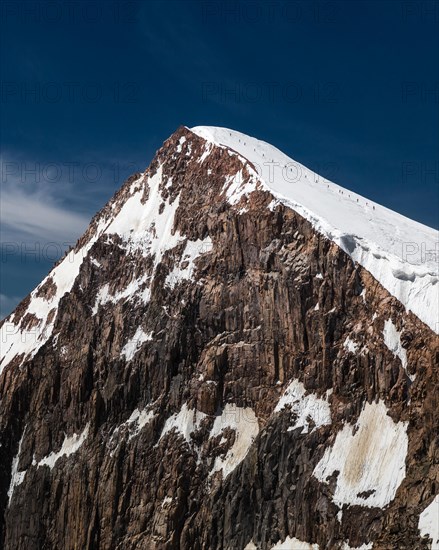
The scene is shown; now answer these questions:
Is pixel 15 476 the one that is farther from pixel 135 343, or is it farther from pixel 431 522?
pixel 431 522

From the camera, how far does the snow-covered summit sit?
6519cm

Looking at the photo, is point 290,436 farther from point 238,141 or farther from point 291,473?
point 238,141

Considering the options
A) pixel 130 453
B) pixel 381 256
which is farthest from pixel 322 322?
pixel 130 453

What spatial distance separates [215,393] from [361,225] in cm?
1998

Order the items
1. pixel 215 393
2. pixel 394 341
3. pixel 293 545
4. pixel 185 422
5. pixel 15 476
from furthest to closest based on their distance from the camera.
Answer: pixel 15 476
pixel 185 422
pixel 215 393
pixel 394 341
pixel 293 545

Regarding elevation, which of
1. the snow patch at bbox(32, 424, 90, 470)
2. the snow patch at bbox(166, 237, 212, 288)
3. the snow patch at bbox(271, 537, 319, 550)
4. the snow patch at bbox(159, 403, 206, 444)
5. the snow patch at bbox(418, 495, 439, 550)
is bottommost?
the snow patch at bbox(271, 537, 319, 550)

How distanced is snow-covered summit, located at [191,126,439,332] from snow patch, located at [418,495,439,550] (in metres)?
12.9

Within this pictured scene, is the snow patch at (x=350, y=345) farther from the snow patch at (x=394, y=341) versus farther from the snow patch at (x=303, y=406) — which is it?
the snow patch at (x=303, y=406)

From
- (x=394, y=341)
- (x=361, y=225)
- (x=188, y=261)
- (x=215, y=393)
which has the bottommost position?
(x=215, y=393)

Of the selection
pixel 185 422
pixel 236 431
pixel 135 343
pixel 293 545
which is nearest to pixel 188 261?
pixel 135 343

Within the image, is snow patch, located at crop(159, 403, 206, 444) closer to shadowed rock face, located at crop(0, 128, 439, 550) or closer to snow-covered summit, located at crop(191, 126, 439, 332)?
shadowed rock face, located at crop(0, 128, 439, 550)

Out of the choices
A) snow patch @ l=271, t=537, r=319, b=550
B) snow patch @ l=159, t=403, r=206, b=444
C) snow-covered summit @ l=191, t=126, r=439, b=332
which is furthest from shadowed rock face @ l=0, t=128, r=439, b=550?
snow-covered summit @ l=191, t=126, r=439, b=332

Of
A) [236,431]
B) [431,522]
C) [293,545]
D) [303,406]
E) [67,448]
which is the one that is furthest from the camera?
[67,448]

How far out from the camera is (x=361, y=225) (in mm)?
77062
